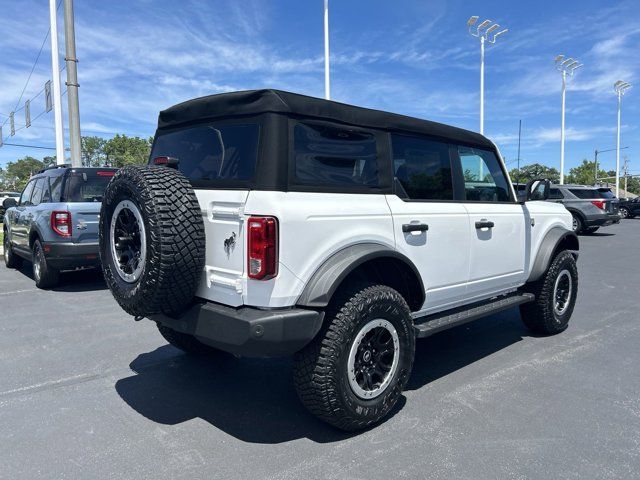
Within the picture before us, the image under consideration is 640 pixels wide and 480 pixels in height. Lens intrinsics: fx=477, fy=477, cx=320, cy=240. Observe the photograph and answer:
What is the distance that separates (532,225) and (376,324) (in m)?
2.57

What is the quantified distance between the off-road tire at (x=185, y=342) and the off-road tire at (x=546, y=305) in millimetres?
3278

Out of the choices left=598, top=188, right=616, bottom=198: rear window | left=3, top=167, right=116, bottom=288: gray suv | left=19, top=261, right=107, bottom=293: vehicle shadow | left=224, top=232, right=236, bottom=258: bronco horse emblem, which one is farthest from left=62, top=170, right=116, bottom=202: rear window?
left=598, top=188, right=616, bottom=198: rear window

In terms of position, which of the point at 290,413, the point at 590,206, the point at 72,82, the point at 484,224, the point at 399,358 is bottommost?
the point at 290,413

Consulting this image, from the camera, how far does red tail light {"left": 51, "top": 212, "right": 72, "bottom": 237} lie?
6770 millimetres

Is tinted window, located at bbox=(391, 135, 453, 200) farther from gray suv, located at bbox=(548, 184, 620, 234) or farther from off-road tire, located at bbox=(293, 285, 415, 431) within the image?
gray suv, located at bbox=(548, 184, 620, 234)

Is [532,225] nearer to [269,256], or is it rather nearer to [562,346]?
[562,346]

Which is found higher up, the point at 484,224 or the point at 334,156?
the point at 334,156

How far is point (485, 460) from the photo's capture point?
2.70m

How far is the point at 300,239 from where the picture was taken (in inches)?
107

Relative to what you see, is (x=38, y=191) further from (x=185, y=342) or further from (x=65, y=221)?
(x=185, y=342)

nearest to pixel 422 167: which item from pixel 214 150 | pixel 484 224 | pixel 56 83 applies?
pixel 484 224

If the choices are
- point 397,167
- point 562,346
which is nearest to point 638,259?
point 562,346

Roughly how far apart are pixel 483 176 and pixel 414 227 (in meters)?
1.44

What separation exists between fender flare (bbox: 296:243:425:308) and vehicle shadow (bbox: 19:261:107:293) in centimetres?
574
